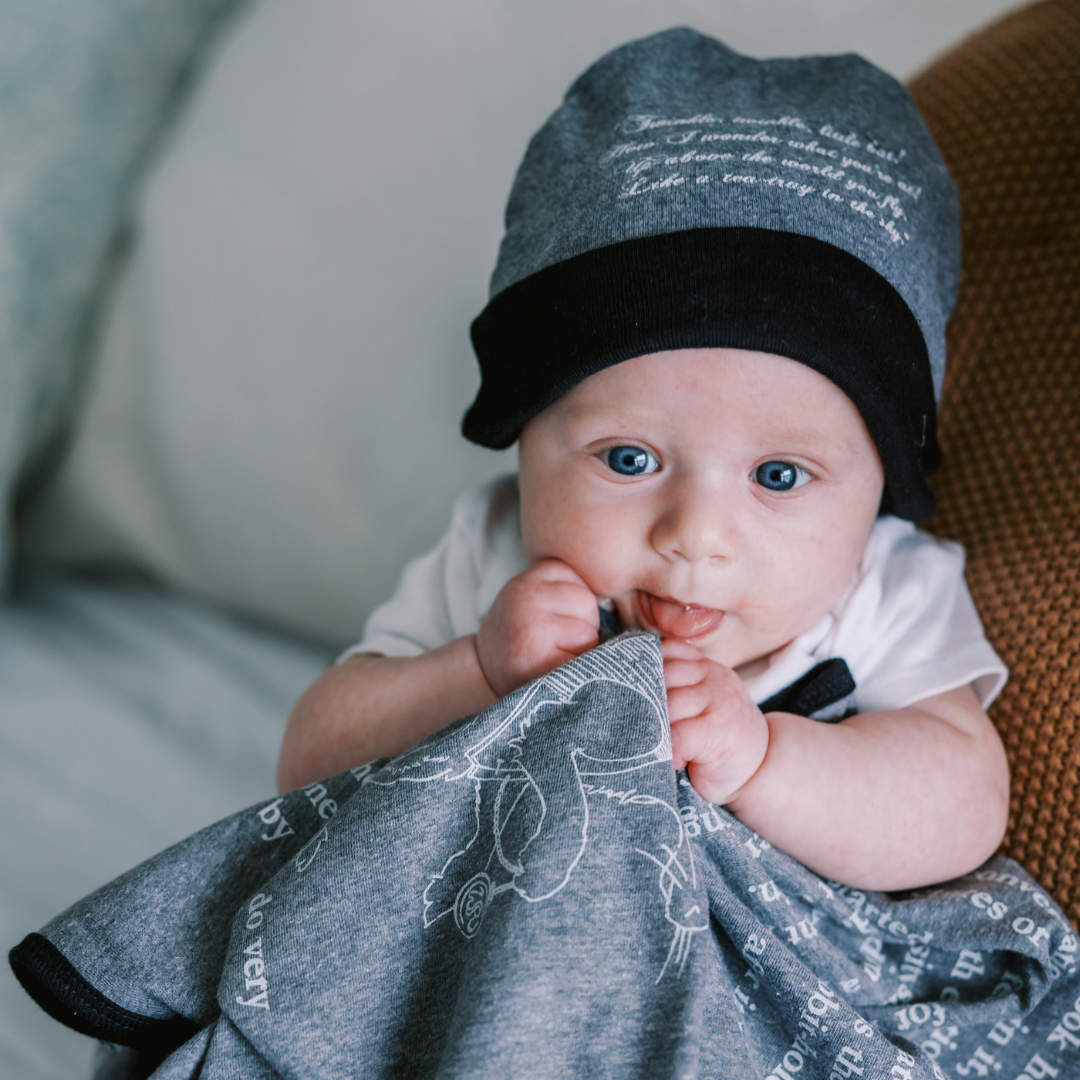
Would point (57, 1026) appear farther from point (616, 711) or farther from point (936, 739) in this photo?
point (936, 739)

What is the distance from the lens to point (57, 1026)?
2.93ft

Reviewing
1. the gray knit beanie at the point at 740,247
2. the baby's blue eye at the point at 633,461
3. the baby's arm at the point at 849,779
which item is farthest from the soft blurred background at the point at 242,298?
the baby's arm at the point at 849,779

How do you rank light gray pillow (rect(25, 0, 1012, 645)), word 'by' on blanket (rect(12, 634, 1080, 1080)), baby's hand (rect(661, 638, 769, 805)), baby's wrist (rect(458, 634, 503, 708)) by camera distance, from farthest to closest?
light gray pillow (rect(25, 0, 1012, 645)) → baby's wrist (rect(458, 634, 503, 708)) → baby's hand (rect(661, 638, 769, 805)) → word 'by' on blanket (rect(12, 634, 1080, 1080))

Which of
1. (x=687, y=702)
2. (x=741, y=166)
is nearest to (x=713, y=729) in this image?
(x=687, y=702)

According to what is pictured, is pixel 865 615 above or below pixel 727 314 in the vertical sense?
below

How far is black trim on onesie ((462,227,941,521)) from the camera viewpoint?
2.11ft

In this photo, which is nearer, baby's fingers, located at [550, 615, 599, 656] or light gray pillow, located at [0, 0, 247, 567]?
baby's fingers, located at [550, 615, 599, 656]

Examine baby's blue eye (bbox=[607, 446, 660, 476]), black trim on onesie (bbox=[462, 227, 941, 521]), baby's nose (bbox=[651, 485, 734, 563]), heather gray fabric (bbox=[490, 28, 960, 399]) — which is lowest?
baby's nose (bbox=[651, 485, 734, 563])

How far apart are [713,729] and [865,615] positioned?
222 mm

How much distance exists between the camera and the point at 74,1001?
586 millimetres

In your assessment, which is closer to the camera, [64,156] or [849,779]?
[849,779]

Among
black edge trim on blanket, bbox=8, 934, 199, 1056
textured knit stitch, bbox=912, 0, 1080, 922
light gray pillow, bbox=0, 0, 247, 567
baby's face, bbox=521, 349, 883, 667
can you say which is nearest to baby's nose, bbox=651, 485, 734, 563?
baby's face, bbox=521, 349, 883, 667

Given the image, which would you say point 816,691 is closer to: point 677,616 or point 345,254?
point 677,616

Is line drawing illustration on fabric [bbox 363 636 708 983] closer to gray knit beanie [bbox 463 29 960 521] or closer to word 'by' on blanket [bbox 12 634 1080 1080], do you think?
word 'by' on blanket [bbox 12 634 1080 1080]
